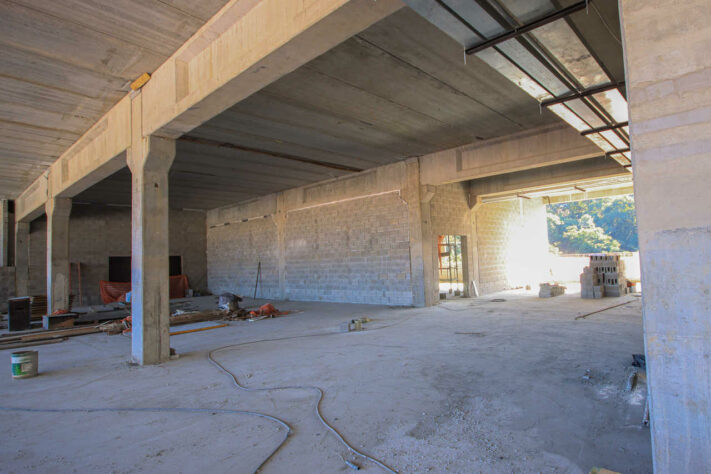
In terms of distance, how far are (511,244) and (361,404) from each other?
1427 centimetres

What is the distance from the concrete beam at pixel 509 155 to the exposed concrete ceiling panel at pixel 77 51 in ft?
25.4

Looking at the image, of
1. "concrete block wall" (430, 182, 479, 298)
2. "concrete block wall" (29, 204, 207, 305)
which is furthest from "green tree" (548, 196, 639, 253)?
"concrete block wall" (29, 204, 207, 305)

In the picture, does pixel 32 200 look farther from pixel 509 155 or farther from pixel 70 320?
pixel 509 155

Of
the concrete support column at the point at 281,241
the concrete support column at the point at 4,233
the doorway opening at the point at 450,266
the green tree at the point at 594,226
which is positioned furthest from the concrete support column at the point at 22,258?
the green tree at the point at 594,226

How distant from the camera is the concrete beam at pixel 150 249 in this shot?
5.88m

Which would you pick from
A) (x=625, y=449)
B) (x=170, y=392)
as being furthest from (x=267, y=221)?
(x=625, y=449)

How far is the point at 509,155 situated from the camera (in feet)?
32.6

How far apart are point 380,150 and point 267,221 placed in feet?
25.5

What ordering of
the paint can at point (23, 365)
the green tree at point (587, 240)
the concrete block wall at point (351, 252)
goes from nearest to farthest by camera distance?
1. the paint can at point (23, 365)
2. the concrete block wall at point (351, 252)
3. the green tree at point (587, 240)

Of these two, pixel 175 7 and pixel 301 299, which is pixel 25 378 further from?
pixel 301 299

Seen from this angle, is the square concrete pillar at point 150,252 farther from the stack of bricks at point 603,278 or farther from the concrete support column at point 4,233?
the concrete support column at point 4,233

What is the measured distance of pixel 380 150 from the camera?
35.2 ft

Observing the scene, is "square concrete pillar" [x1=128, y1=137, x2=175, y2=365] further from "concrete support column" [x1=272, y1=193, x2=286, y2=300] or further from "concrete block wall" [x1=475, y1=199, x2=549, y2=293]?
"concrete block wall" [x1=475, y1=199, x2=549, y2=293]

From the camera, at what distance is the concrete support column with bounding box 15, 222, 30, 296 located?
1441cm
